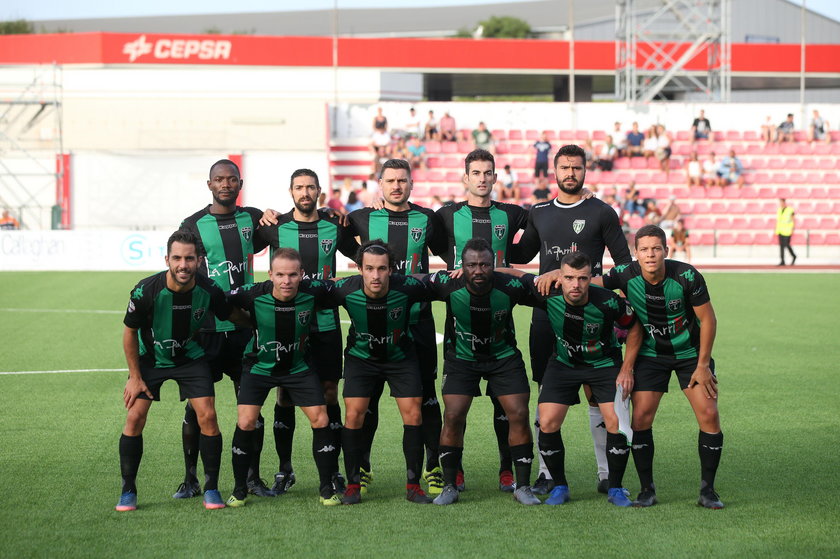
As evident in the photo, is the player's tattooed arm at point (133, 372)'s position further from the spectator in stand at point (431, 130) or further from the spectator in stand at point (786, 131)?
the spectator in stand at point (786, 131)

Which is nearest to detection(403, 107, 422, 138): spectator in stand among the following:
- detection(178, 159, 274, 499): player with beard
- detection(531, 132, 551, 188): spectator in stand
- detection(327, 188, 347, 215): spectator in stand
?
detection(327, 188, 347, 215): spectator in stand

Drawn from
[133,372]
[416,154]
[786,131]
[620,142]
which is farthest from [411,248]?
[786,131]

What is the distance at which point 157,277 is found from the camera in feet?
21.0

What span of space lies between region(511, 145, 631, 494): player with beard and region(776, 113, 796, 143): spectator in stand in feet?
95.3

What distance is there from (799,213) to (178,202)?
67.6 ft

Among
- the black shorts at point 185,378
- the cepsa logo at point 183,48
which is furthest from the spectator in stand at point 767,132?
the black shorts at point 185,378

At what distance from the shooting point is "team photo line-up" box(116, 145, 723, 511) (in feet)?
20.8

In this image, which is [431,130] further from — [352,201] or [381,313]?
[381,313]

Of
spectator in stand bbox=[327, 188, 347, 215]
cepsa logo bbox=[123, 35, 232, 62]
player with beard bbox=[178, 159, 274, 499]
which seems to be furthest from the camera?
cepsa logo bbox=[123, 35, 232, 62]

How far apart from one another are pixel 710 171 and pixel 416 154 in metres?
9.29

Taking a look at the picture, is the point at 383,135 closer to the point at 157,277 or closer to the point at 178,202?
the point at 178,202

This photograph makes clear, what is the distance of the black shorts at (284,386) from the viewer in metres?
6.46

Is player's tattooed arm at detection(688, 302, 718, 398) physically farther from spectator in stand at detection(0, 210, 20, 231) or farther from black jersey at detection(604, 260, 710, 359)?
spectator in stand at detection(0, 210, 20, 231)

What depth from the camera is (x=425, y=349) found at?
6.88m
